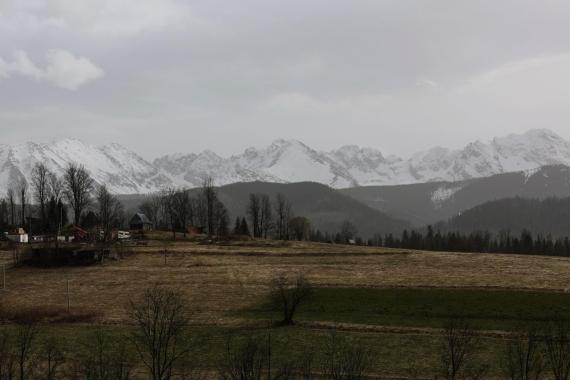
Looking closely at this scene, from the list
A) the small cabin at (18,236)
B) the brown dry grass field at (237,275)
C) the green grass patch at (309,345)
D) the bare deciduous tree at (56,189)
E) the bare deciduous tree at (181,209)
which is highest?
the bare deciduous tree at (56,189)

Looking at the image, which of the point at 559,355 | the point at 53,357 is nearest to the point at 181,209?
the point at 53,357

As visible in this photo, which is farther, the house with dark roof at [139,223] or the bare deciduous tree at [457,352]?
the house with dark roof at [139,223]

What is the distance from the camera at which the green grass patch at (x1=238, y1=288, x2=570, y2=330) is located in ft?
214

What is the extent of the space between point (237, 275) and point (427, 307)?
1289 inches

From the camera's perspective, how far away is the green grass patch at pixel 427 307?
65375 mm

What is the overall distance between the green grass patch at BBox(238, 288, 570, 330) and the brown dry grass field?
375 cm

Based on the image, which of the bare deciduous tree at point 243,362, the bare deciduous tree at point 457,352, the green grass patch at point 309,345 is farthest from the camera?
the green grass patch at point 309,345

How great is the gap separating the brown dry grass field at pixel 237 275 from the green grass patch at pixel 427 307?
148 inches

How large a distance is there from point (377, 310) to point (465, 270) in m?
28.7

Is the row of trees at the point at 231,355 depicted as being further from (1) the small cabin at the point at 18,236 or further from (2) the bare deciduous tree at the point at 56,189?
(2) the bare deciduous tree at the point at 56,189

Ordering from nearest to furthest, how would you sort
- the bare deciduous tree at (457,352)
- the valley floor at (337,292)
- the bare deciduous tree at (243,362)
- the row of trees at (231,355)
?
1. the bare deciduous tree at (243,362)
2. the bare deciduous tree at (457,352)
3. the row of trees at (231,355)
4. the valley floor at (337,292)

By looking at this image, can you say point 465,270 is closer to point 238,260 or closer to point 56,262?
point 238,260

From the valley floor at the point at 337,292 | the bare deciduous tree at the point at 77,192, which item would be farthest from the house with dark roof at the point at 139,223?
the valley floor at the point at 337,292

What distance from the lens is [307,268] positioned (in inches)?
3932
